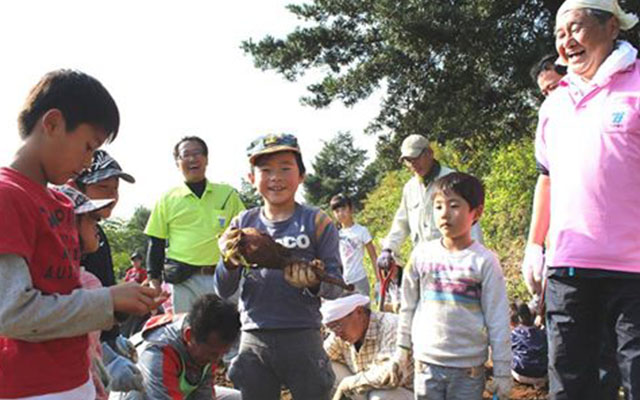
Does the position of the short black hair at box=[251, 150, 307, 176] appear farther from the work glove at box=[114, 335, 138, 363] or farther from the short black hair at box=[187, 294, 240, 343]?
the work glove at box=[114, 335, 138, 363]

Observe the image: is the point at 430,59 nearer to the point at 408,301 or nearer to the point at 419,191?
the point at 419,191

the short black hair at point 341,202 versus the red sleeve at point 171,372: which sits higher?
the short black hair at point 341,202

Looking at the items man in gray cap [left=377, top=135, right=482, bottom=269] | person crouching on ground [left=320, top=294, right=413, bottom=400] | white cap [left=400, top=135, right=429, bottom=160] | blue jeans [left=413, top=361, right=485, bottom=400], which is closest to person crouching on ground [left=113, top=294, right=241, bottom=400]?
person crouching on ground [left=320, top=294, right=413, bottom=400]

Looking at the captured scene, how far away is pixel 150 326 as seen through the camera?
11.9ft

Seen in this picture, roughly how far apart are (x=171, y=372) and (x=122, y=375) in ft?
2.63

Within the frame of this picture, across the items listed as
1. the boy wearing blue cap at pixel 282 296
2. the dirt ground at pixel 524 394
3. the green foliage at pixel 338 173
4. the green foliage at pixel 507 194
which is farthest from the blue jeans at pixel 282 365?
the green foliage at pixel 338 173

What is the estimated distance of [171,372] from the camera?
11.0 ft

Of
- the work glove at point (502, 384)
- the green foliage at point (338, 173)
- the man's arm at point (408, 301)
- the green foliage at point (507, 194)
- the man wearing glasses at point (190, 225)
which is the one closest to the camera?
the work glove at point (502, 384)

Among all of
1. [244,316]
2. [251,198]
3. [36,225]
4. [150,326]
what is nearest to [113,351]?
[244,316]

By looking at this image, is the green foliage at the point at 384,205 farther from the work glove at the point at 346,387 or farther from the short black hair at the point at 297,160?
the short black hair at the point at 297,160

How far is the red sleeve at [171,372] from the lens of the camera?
330 centimetres

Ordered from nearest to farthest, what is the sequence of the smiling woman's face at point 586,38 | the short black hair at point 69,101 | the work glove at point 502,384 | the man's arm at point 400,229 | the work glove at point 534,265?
1. the short black hair at point 69,101
2. the smiling woman's face at point 586,38
3. the work glove at point 534,265
4. the work glove at point 502,384
5. the man's arm at point 400,229

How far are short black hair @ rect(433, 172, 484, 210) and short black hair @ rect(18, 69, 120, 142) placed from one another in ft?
6.07

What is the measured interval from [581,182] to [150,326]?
7.45ft
